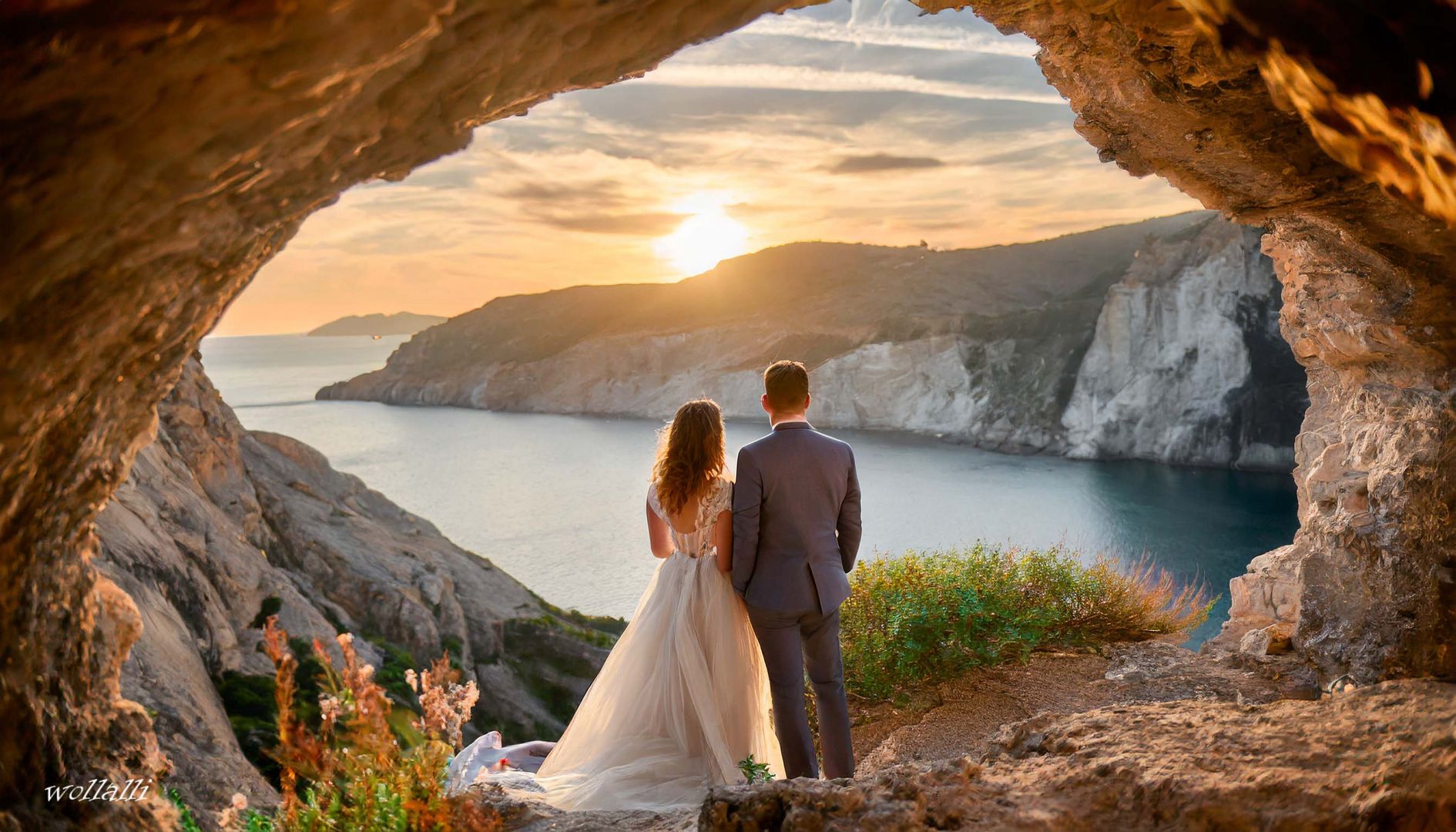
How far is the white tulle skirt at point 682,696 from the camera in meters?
4.11

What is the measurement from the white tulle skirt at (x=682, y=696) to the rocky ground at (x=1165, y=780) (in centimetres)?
66

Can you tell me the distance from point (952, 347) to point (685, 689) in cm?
4705

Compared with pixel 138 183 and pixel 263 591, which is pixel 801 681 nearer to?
pixel 138 183

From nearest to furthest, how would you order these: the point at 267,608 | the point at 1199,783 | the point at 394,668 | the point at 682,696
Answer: the point at 1199,783, the point at 682,696, the point at 267,608, the point at 394,668

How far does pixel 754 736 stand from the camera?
4270 mm

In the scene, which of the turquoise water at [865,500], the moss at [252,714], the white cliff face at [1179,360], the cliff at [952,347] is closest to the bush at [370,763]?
the moss at [252,714]

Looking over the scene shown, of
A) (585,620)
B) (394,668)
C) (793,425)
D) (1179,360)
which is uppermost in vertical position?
(1179,360)

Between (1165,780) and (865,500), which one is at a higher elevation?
(1165,780)

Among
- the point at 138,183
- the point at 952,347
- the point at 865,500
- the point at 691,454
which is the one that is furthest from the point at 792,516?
the point at 952,347

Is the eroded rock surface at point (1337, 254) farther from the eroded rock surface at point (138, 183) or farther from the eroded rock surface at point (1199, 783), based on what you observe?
the eroded rock surface at point (138, 183)

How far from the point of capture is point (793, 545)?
388cm

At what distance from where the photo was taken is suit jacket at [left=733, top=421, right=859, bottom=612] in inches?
152

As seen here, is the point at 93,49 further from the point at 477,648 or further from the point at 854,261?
the point at 854,261

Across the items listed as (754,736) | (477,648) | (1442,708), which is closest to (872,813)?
(1442,708)
